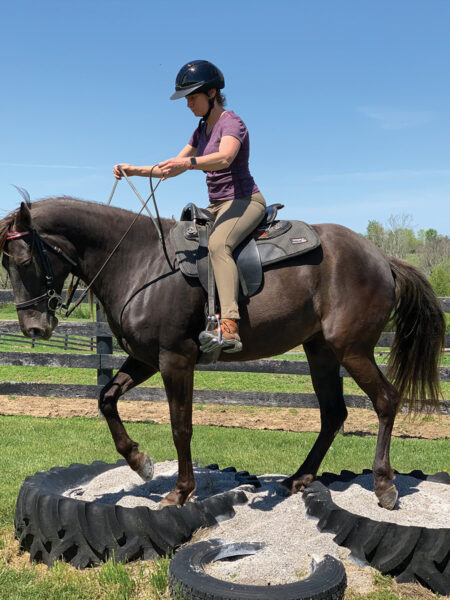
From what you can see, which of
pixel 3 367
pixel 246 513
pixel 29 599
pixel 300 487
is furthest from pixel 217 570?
pixel 3 367

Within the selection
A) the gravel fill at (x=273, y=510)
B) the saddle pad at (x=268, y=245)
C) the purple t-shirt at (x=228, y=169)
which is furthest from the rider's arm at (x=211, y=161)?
the gravel fill at (x=273, y=510)

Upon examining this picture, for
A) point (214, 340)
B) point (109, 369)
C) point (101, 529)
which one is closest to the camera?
point (101, 529)

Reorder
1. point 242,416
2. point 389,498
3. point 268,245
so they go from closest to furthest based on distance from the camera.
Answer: point 389,498 < point 268,245 < point 242,416

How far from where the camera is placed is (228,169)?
445cm

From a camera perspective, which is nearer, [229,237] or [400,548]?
[400,548]

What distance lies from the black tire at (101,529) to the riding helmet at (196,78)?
2985 millimetres

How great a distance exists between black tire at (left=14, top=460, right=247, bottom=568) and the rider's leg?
1236mm

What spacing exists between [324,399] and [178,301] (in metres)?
1.72

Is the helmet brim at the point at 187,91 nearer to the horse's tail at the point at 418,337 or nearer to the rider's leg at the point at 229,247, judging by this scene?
the rider's leg at the point at 229,247

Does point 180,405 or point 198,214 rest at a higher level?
point 198,214

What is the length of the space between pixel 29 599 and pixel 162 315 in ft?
6.50

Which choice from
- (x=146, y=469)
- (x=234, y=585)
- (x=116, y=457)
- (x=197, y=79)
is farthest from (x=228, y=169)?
(x=116, y=457)

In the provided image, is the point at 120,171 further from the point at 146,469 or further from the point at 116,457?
the point at 116,457

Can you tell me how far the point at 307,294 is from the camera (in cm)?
450
